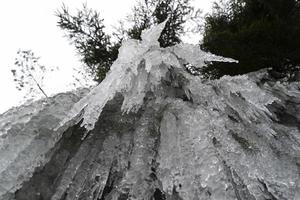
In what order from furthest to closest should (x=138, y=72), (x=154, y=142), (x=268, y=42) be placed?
(x=268, y=42) < (x=138, y=72) < (x=154, y=142)

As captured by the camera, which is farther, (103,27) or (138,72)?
(103,27)

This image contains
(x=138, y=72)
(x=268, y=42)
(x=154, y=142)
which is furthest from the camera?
(x=268, y=42)

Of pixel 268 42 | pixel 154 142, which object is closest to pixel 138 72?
pixel 154 142

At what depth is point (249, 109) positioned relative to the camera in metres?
1.53

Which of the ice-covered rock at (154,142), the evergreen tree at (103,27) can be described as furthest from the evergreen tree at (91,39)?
the ice-covered rock at (154,142)

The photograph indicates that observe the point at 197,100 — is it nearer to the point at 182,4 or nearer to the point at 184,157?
the point at 184,157

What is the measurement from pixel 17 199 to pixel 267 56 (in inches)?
165

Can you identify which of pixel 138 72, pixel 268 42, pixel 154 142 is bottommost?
pixel 268 42

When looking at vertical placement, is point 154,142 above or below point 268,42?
above

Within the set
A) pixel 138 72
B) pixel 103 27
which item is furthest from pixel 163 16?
pixel 138 72

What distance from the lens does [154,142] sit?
1.36m

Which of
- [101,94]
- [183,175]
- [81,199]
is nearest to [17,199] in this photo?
[81,199]

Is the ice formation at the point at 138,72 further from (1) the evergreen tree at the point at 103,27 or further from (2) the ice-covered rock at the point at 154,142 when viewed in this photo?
(1) the evergreen tree at the point at 103,27

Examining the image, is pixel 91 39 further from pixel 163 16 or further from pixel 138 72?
pixel 138 72
